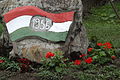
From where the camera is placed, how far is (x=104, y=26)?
1073cm

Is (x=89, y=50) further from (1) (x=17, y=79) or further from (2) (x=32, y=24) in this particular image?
(1) (x=17, y=79)

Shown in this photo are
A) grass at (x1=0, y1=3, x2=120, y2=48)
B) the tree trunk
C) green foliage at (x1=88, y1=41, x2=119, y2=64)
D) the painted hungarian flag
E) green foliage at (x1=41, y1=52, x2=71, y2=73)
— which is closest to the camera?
green foliage at (x1=41, y1=52, x2=71, y2=73)

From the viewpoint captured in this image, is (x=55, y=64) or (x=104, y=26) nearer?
(x=55, y=64)

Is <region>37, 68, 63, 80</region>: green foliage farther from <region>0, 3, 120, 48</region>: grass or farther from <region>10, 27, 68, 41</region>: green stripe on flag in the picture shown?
<region>0, 3, 120, 48</region>: grass

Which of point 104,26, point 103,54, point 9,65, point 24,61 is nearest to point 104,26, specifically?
point 104,26

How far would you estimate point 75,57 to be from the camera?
18.6 feet

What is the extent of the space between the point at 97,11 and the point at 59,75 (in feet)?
33.2

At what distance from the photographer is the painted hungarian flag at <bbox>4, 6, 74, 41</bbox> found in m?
5.52

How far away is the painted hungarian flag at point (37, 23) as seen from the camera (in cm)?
552

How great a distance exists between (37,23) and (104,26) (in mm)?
5479

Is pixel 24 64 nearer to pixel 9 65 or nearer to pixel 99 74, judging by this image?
pixel 9 65

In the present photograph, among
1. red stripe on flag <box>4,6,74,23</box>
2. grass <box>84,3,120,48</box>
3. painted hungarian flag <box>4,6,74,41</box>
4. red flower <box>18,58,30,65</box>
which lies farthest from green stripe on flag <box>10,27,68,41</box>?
grass <box>84,3,120,48</box>

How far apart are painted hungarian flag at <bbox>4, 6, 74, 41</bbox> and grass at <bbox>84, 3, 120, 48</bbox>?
213 cm

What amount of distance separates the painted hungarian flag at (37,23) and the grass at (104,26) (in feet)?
7.00
